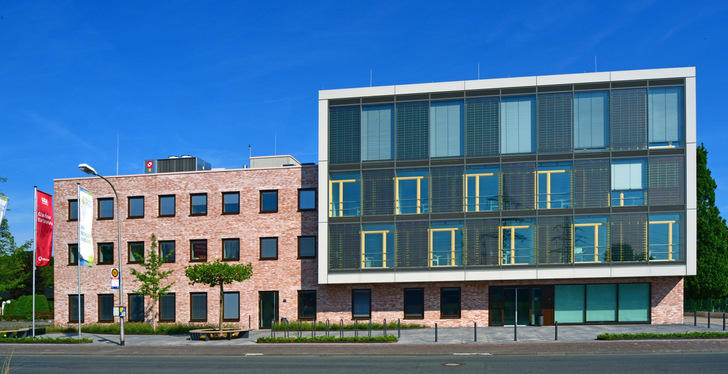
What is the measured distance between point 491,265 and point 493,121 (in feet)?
25.9

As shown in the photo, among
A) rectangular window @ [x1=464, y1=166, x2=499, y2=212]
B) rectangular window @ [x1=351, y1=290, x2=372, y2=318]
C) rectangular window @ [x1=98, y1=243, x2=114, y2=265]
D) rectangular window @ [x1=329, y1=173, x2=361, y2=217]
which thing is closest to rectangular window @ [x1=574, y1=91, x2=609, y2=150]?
rectangular window @ [x1=464, y1=166, x2=499, y2=212]

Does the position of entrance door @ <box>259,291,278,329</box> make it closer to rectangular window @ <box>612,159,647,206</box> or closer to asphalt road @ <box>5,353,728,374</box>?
asphalt road @ <box>5,353,728,374</box>

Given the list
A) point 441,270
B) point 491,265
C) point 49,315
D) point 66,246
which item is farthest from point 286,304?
point 49,315

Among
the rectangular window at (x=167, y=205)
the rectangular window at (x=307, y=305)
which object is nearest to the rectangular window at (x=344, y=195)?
the rectangular window at (x=307, y=305)

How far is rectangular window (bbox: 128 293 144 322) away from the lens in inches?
1629

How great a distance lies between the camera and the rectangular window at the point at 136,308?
1629 inches

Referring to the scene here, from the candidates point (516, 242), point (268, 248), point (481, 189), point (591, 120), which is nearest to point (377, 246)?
point (481, 189)

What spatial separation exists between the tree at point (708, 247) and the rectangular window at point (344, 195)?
2558 centimetres

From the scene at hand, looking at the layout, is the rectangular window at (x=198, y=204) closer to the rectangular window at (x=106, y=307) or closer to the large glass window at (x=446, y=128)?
the rectangular window at (x=106, y=307)

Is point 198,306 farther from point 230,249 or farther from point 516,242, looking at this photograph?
point 516,242

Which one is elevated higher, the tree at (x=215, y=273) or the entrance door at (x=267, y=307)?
the tree at (x=215, y=273)

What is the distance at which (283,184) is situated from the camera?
40.1 m

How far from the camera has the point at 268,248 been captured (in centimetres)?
4012

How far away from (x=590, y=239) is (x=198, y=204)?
77.6 ft
